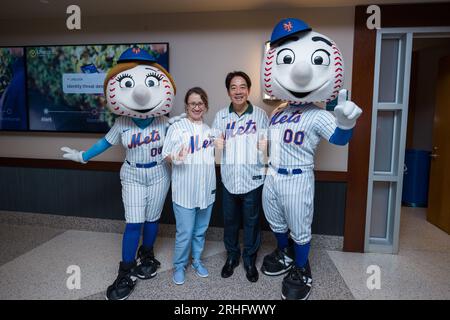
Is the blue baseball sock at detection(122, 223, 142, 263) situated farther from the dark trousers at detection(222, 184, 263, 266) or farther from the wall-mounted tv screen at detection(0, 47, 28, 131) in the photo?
the wall-mounted tv screen at detection(0, 47, 28, 131)

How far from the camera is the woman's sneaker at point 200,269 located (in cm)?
220

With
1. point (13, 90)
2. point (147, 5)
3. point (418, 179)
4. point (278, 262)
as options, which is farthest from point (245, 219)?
point (418, 179)

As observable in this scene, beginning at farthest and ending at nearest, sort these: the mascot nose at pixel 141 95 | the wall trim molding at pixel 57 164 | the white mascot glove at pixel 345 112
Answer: the wall trim molding at pixel 57 164 → the mascot nose at pixel 141 95 → the white mascot glove at pixel 345 112

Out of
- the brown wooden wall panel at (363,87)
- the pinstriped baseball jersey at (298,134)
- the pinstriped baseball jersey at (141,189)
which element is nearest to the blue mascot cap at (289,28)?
the pinstriped baseball jersey at (298,134)

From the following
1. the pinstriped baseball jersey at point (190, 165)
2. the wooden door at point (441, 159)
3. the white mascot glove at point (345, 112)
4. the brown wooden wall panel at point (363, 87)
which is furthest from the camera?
the wooden door at point (441, 159)

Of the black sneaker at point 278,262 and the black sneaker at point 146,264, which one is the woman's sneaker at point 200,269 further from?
the black sneaker at point 278,262

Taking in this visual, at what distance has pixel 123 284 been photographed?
A: 1.99 meters

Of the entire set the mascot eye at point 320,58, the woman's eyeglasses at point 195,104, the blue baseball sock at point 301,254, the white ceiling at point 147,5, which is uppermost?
the white ceiling at point 147,5

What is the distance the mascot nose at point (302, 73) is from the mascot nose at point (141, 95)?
34.4 inches

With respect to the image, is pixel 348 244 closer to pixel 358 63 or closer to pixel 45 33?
pixel 358 63

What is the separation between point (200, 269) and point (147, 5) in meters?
2.09

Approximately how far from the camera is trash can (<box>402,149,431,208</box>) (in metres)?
3.99

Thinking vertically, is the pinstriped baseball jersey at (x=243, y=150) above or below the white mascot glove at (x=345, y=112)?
below
